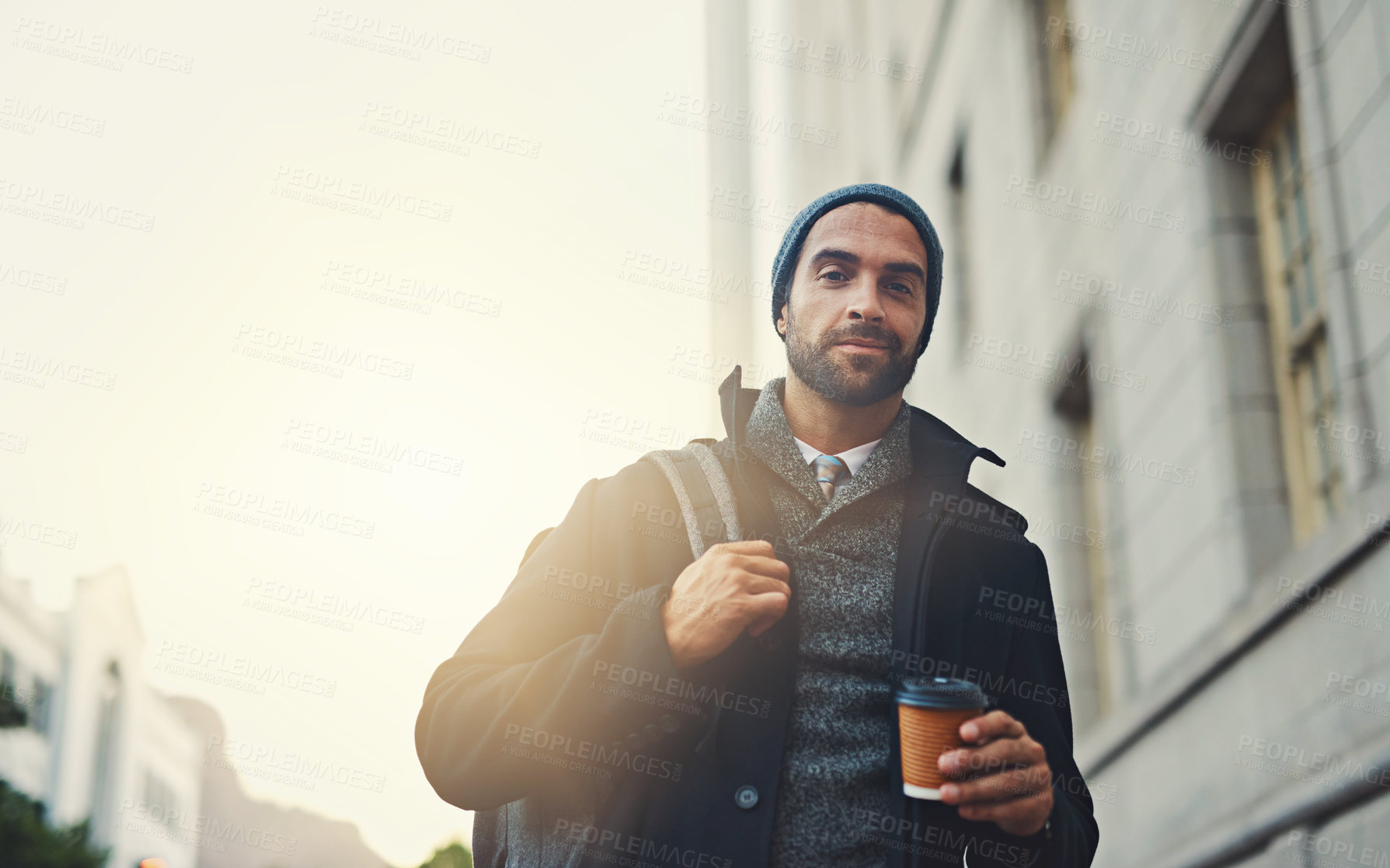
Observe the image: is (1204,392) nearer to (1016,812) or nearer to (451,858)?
(1016,812)

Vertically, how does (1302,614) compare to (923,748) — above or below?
above

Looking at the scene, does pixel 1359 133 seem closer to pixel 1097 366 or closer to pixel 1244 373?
pixel 1244 373

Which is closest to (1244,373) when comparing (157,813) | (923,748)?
(923,748)

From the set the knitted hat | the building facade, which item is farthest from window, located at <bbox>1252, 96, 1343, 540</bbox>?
the knitted hat

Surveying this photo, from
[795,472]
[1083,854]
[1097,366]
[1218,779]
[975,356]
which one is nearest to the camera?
[1083,854]

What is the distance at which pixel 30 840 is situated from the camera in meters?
22.4

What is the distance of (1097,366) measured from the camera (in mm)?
11188

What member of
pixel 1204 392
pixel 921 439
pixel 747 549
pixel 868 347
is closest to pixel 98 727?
pixel 1204 392

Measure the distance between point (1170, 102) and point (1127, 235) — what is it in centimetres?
127

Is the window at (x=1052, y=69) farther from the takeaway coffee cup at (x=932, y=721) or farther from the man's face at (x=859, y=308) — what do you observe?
the takeaway coffee cup at (x=932, y=721)

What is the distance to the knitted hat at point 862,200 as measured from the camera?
11.1 feet

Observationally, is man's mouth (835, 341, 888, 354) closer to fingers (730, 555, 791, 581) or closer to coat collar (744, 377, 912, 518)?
coat collar (744, 377, 912, 518)

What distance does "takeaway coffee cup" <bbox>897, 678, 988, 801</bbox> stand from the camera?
251 centimetres

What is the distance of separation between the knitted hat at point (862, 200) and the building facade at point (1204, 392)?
976mm
